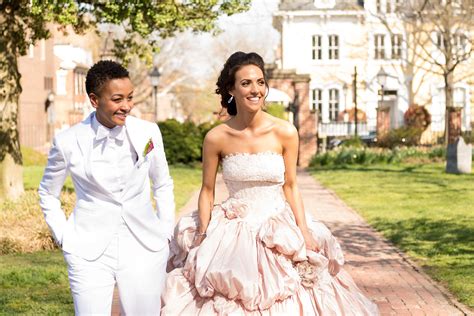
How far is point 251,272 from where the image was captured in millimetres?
6574

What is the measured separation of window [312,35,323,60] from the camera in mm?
58594

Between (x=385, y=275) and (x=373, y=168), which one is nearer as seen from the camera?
(x=385, y=275)

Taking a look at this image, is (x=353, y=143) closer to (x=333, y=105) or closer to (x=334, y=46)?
(x=333, y=105)

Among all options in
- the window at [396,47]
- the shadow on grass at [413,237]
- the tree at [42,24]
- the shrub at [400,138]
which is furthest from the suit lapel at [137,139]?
the window at [396,47]

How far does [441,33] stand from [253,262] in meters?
38.7

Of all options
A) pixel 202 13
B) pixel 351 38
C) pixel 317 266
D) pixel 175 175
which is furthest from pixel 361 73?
pixel 317 266

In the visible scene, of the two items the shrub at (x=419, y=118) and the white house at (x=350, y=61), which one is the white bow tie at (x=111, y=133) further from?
the white house at (x=350, y=61)

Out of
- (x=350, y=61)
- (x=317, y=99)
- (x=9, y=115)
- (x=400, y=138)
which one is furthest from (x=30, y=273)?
(x=350, y=61)

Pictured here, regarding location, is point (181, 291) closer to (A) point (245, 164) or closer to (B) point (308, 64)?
(A) point (245, 164)

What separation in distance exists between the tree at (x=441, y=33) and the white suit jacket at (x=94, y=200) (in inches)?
853

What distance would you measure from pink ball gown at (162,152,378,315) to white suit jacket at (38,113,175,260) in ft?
4.11

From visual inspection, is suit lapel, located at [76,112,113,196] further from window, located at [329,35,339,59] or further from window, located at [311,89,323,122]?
window, located at [329,35,339,59]

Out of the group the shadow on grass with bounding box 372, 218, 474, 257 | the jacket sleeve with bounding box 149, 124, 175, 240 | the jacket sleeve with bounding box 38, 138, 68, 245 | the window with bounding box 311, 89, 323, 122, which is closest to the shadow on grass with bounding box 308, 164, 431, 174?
the shadow on grass with bounding box 372, 218, 474, 257

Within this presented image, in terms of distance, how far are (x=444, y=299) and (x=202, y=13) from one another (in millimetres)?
10806
